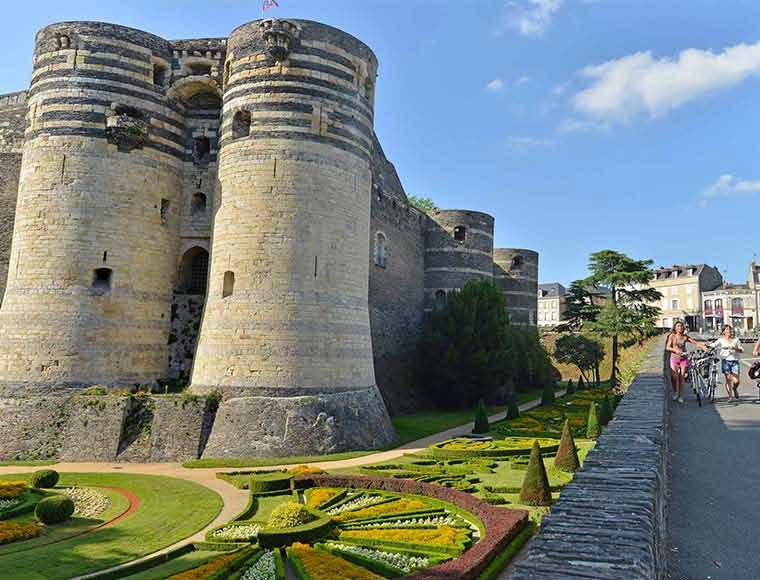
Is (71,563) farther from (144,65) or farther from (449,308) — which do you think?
(449,308)

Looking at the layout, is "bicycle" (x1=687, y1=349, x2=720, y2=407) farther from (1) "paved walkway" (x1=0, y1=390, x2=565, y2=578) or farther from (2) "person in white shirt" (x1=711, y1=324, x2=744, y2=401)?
(1) "paved walkway" (x1=0, y1=390, x2=565, y2=578)

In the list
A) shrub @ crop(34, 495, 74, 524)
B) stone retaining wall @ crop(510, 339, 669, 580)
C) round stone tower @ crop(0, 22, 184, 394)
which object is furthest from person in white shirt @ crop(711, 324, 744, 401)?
round stone tower @ crop(0, 22, 184, 394)

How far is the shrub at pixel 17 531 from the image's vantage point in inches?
427

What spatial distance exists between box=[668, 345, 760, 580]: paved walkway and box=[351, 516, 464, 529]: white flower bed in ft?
15.2

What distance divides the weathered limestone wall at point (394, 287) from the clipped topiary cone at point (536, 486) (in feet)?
50.5

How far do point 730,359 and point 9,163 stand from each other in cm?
2736

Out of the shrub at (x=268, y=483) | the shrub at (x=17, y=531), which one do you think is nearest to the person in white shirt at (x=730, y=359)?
the shrub at (x=268, y=483)

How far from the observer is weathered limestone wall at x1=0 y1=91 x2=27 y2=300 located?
2369 centimetres

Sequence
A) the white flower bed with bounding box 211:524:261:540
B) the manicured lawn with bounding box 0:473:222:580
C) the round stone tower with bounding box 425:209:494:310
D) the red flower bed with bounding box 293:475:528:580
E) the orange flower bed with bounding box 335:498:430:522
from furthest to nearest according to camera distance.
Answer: the round stone tower with bounding box 425:209:494:310, the orange flower bed with bounding box 335:498:430:522, the white flower bed with bounding box 211:524:261:540, the manicured lawn with bounding box 0:473:222:580, the red flower bed with bounding box 293:475:528:580

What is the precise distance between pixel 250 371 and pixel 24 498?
685 centimetres

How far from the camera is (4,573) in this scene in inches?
368

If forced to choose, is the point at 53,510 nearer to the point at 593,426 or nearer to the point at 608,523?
the point at 608,523

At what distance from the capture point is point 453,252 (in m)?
36.2

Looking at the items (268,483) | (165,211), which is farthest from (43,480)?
(165,211)
